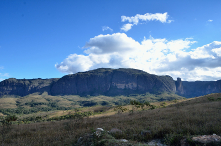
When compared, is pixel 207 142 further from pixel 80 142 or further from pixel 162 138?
pixel 80 142

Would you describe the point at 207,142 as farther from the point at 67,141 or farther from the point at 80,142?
the point at 67,141

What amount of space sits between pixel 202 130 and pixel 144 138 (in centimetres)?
372

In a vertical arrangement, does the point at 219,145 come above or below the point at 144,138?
above

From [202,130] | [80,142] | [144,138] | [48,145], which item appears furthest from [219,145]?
[48,145]

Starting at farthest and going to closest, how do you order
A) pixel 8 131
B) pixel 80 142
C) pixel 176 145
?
pixel 8 131 → pixel 80 142 → pixel 176 145

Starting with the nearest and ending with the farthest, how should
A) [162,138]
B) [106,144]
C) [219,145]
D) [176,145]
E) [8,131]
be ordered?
[219,145]
[106,144]
[176,145]
[162,138]
[8,131]

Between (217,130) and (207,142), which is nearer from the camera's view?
(207,142)

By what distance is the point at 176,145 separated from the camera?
22.2 ft

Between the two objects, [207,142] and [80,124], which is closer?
[207,142]

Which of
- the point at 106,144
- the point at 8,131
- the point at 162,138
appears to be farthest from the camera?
the point at 8,131

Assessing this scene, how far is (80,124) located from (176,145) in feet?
30.9

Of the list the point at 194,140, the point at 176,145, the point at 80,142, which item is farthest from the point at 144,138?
the point at 80,142

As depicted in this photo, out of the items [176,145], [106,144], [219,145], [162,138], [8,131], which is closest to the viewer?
[219,145]

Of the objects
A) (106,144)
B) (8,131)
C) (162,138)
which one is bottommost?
(8,131)
